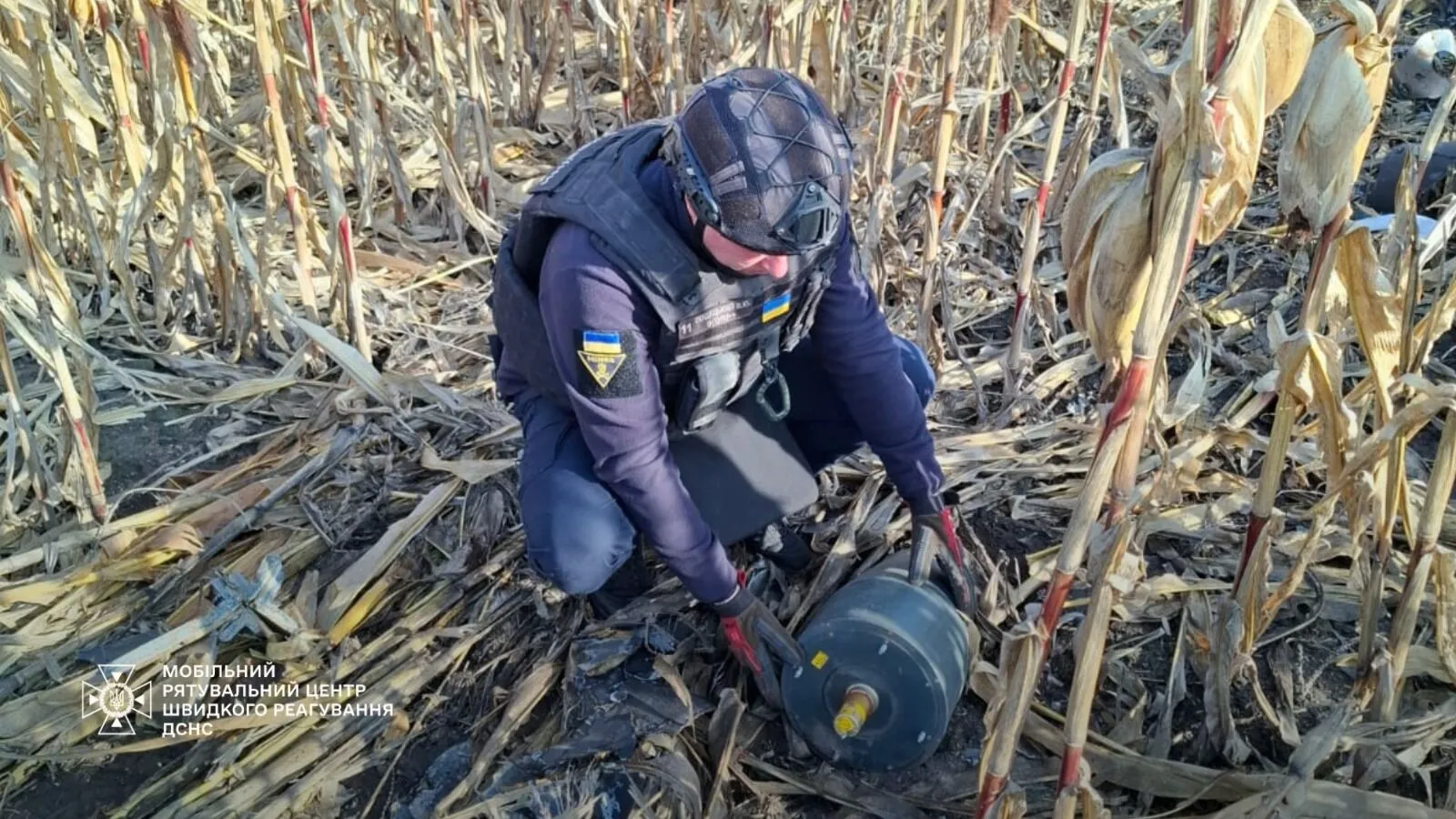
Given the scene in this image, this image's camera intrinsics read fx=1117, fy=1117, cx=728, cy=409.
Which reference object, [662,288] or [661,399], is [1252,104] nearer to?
[662,288]

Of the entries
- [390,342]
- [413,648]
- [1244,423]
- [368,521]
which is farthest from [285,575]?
[1244,423]

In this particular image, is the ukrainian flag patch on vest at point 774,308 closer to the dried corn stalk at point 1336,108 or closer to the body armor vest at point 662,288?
the body armor vest at point 662,288

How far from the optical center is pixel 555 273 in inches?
73.2

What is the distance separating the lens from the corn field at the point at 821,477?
1322mm

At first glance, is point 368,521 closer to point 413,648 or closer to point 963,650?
point 413,648

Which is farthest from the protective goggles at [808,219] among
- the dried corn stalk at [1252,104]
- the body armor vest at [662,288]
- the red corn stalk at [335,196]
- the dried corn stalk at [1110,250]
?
the red corn stalk at [335,196]

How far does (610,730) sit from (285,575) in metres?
0.84

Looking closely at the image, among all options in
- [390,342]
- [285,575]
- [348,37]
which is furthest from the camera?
[390,342]

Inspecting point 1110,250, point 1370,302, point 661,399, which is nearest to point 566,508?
point 661,399

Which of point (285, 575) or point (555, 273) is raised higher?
point (555, 273)

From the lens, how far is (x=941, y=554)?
6.73ft

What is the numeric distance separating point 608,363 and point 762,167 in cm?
41

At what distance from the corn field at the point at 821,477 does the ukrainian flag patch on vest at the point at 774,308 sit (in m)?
0.50

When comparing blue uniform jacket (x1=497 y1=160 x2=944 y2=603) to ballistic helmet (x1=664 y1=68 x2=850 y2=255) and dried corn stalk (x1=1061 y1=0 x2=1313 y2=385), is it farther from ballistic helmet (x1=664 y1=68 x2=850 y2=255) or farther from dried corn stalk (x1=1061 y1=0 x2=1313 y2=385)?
dried corn stalk (x1=1061 y1=0 x2=1313 y2=385)
